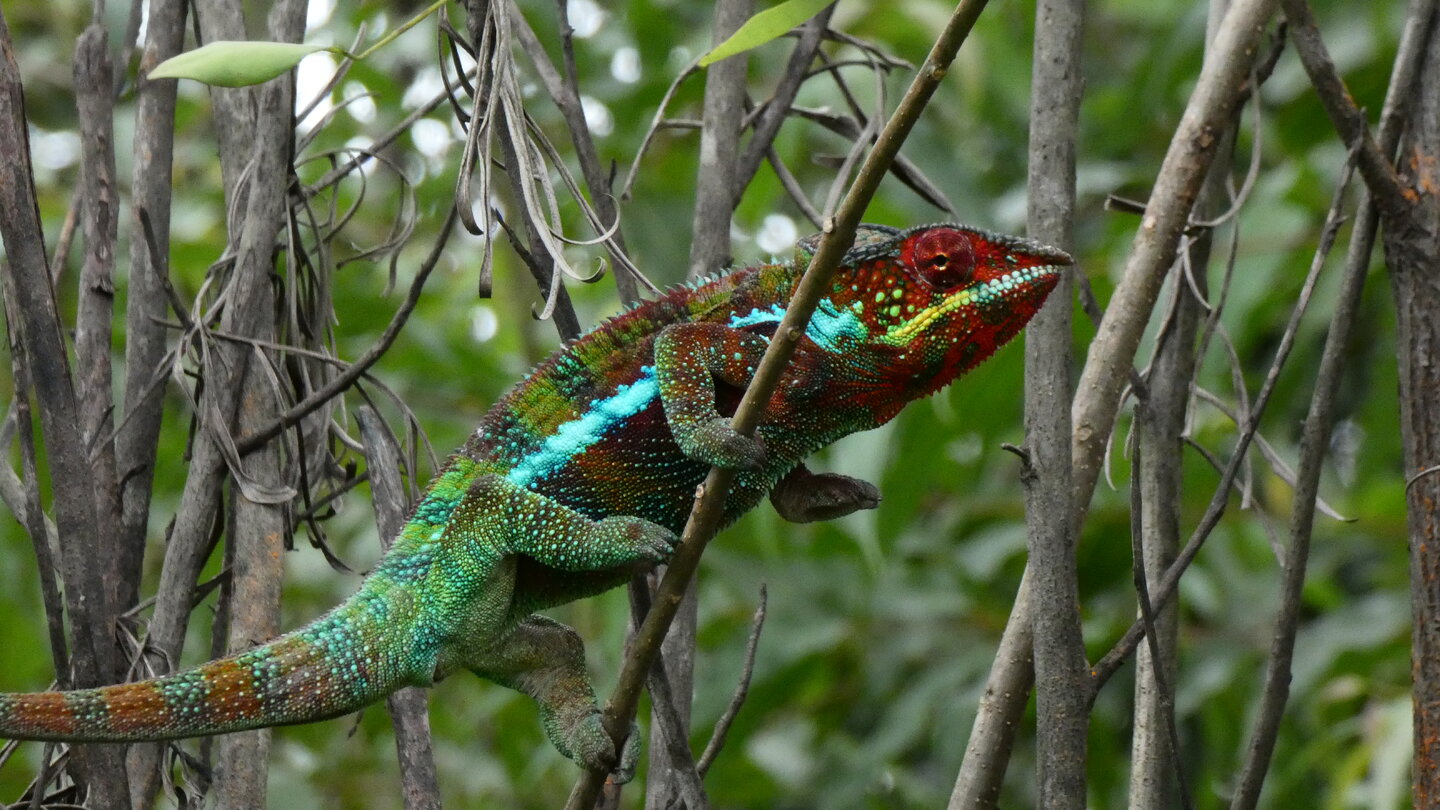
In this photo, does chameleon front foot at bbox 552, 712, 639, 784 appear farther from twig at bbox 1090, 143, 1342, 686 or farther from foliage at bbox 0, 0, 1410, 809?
foliage at bbox 0, 0, 1410, 809

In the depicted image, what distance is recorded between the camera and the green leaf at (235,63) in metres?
1.23

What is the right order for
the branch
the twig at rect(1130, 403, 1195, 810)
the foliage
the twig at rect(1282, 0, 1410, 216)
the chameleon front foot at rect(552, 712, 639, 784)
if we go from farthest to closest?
the foliage
the twig at rect(1282, 0, 1410, 216)
the chameleon front foot at rect(552, 712, 639, 784)
the twig at rect(1130, 403, 1195, 810)
the branch

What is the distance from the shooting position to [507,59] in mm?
1689

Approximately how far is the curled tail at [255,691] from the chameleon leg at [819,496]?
0.51m

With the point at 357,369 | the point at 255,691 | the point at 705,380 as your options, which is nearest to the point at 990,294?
the point at 705,380

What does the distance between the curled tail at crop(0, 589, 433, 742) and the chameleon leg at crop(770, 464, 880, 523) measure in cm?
51

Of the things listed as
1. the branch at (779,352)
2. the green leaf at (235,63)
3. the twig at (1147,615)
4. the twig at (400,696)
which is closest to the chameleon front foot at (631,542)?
the branch at (779,352)

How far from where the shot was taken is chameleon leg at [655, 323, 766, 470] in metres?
1.51

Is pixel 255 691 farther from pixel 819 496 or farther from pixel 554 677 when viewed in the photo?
pixel 819 496

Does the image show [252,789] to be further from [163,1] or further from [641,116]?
[641,116]

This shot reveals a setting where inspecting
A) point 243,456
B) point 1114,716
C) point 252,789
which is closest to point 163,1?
point 243,456

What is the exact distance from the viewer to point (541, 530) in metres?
1.65

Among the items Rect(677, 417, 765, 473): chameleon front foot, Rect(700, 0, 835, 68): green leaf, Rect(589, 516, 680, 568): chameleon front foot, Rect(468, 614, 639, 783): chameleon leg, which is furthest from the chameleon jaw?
Rect(468, 614, 639, 783): chameleon leg

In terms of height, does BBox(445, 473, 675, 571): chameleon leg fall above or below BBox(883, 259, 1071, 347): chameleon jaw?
below
